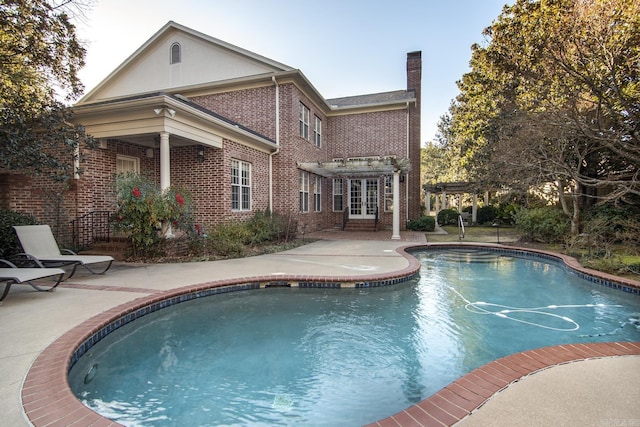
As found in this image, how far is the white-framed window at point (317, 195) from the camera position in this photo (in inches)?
635

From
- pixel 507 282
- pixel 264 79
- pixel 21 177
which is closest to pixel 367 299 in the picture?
pixel 507 282

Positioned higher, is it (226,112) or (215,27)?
(215,27)

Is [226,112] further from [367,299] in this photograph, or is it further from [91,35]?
[367,299]

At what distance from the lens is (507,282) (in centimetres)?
682

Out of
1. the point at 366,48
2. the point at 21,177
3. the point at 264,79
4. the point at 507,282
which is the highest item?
the point at 366,48

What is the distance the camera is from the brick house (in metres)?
8.39

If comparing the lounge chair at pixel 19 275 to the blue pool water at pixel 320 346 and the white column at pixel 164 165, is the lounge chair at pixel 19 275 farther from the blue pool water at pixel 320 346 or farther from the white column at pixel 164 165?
the white column at pixel 164 165

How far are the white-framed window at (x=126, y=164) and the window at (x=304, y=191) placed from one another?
643 cm

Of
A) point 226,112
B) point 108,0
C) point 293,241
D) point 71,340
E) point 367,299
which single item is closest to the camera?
point 71,340

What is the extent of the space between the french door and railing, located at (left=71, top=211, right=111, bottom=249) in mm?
11688

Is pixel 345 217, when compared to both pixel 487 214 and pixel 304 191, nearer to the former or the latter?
pixel 304 191

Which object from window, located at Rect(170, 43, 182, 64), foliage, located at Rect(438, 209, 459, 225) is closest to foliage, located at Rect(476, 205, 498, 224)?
foliage, located at Rect(438, 209, 459, 225)

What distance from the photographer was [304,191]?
48.3 feet

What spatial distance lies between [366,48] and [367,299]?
505 inches
